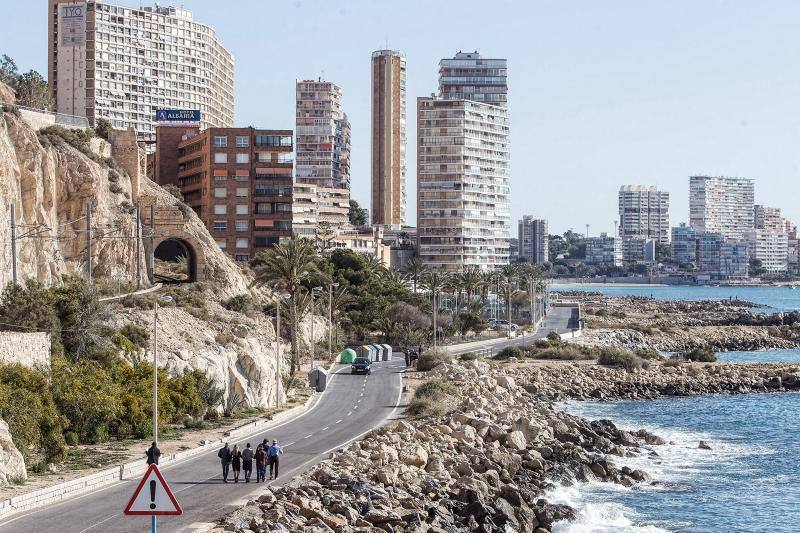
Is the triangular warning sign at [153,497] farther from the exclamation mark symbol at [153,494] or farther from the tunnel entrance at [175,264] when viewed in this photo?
the tunnel entrance at [175,264]

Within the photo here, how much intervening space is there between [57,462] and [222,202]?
80762 millimetres

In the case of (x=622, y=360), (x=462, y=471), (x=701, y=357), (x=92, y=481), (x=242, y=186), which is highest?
(x=242, y=186)

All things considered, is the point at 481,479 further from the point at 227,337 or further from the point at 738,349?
the point at 738,349

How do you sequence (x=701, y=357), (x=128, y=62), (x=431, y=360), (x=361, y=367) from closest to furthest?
(x=361, y=367)
(x=431, y=360)
(x=701, y=357)
(x=128, y=62)

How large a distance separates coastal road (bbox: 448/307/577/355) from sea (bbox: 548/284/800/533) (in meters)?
20.6

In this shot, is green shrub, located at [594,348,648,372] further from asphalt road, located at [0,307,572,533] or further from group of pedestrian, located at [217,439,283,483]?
group of pedestrian, located at [217,439,283,483]

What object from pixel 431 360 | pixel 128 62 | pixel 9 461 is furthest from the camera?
pixel 128 62

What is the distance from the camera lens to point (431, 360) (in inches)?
2945

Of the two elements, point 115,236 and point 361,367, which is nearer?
point 361,367

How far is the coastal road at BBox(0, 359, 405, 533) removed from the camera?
27.0m

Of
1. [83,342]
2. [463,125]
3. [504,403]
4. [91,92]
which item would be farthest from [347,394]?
[463,125]

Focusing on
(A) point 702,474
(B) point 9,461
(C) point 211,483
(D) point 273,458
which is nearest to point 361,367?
(A) point 702,474

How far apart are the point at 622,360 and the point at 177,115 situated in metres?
65.7

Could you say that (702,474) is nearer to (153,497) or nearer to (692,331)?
(153,497)
